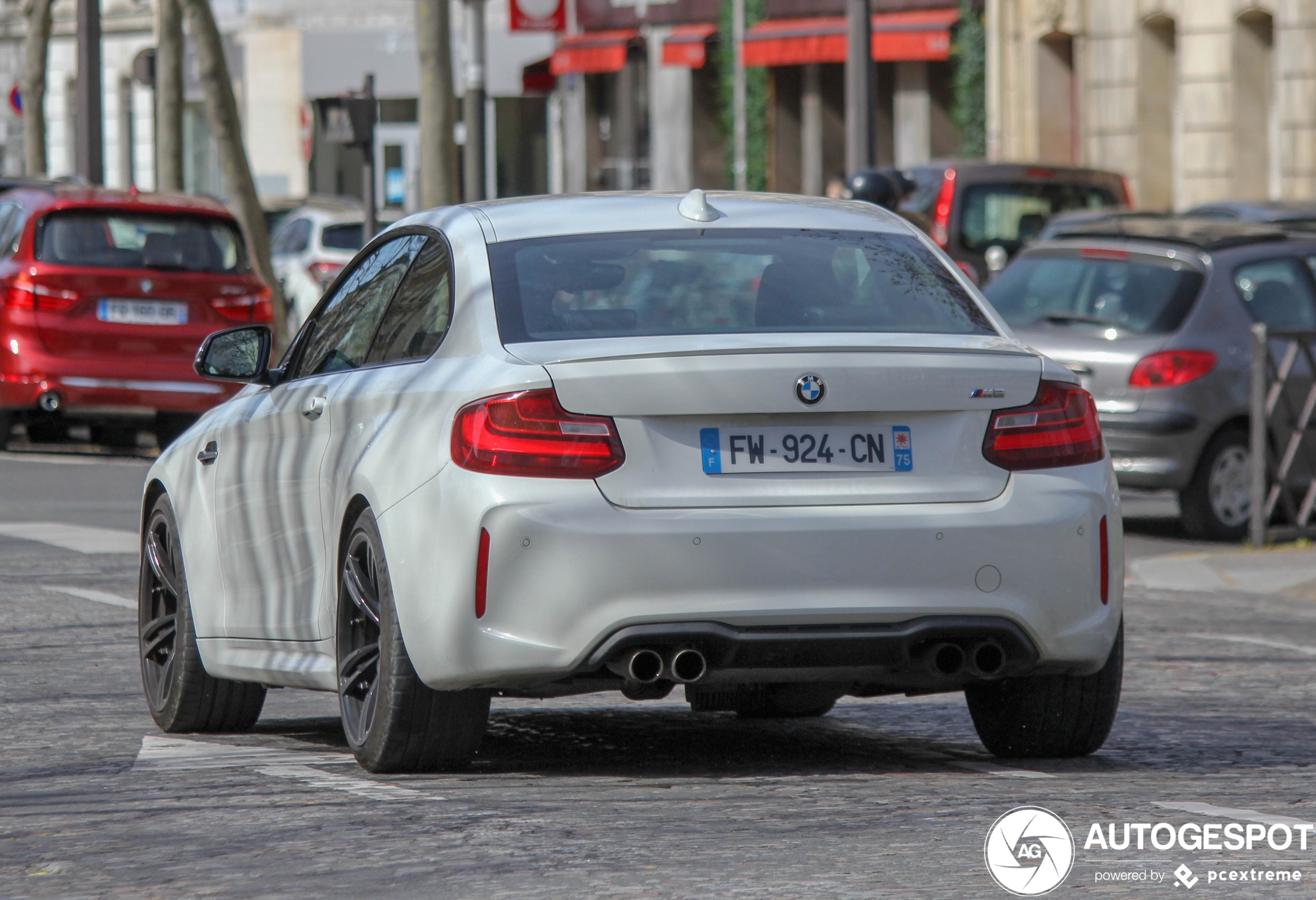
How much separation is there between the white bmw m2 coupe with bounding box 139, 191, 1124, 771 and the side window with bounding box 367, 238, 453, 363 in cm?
1

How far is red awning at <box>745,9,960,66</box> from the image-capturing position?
3822cm

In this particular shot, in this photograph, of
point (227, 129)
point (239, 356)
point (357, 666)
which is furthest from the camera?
point (227, 129)

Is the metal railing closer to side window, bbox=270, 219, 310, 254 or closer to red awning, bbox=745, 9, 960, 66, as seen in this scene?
side window, bbox=270, 219, 310, 254

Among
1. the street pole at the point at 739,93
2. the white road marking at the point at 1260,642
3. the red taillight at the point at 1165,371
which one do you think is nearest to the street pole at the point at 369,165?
the red taillight at the point at 1165,371

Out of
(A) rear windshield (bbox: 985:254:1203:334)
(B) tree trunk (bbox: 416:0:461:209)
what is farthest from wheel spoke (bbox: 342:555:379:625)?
(B) tree trunk (bbox: 416:0:461:209)

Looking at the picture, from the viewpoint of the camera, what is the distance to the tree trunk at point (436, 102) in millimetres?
23625

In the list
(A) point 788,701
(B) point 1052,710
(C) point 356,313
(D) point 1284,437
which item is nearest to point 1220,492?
(D) point 1284,437

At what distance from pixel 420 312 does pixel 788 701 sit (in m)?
1.54

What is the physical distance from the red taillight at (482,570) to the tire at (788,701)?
3.11 feet

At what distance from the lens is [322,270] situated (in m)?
28.4

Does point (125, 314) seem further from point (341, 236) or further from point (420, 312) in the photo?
point (341, 236)

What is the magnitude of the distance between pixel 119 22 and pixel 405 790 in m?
52.9

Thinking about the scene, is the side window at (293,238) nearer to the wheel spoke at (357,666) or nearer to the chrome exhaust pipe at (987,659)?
the wheel spoke at (357,666)

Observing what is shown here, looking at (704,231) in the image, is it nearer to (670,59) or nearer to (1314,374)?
(1314,374)
